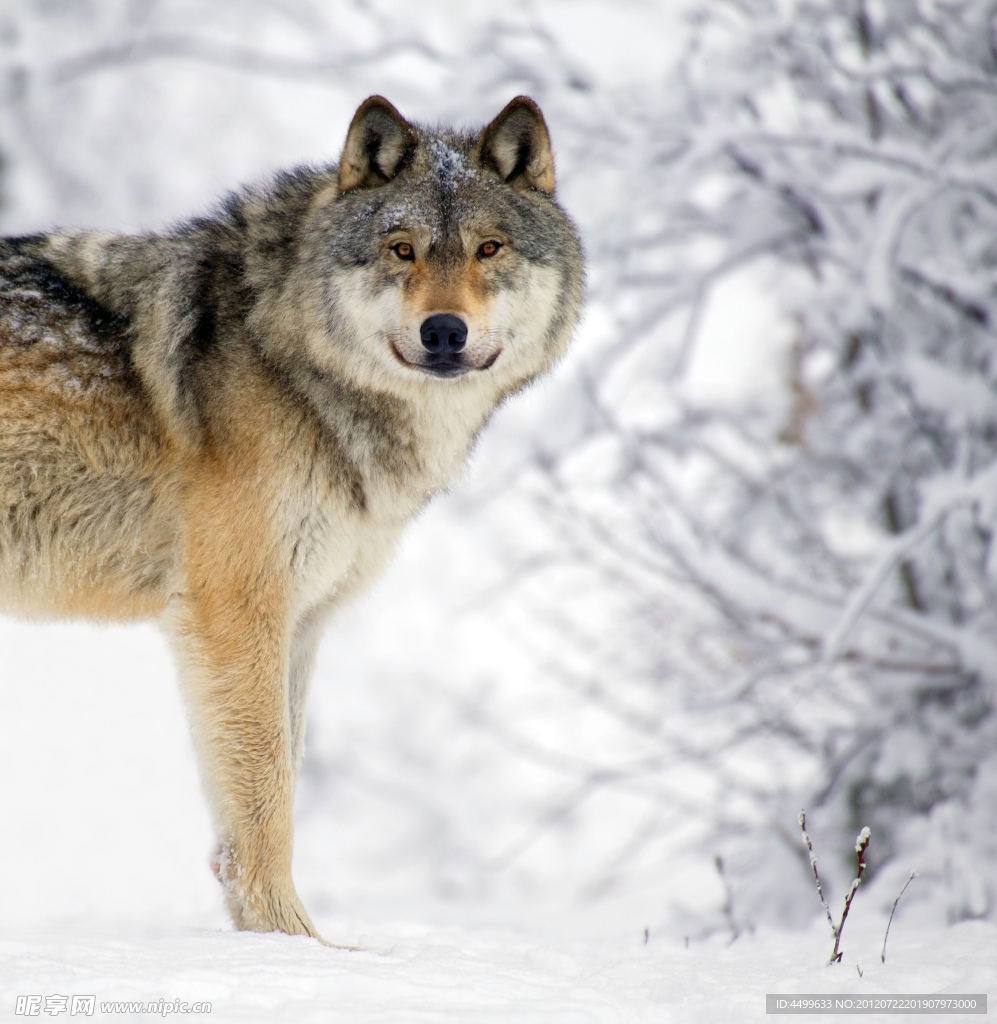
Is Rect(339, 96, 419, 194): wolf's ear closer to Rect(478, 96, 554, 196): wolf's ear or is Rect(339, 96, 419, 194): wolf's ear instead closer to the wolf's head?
the wolf's head

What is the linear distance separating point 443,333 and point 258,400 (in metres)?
0.59

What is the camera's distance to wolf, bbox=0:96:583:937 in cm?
303

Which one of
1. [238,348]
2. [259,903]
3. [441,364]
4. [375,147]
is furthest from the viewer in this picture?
[375,147]

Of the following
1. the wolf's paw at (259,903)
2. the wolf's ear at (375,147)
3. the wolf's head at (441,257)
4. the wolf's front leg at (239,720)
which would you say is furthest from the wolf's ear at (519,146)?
the wolf's paw at (259,903)

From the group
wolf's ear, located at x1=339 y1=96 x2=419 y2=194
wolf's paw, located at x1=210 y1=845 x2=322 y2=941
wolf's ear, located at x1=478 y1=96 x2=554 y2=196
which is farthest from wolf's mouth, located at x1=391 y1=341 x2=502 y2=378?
wolf's paw, located at x1=210 y1=845 x2=322 y2=941

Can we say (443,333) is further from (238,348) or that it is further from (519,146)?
(519,146)

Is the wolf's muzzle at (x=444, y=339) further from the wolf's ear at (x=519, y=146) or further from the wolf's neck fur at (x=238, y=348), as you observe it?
the wolf's ear at (x=519, y=146)

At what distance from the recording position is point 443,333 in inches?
119

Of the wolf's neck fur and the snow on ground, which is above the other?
the wolf's neck fur

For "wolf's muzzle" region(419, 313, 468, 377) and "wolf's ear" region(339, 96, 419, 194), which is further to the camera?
"wolf's ear" region(339, 96, 419, 194)

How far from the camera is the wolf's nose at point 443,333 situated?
301cm

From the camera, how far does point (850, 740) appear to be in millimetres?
6059

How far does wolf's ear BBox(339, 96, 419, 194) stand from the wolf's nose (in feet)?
1.98

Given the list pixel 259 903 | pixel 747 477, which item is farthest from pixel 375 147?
pixel 747 477
